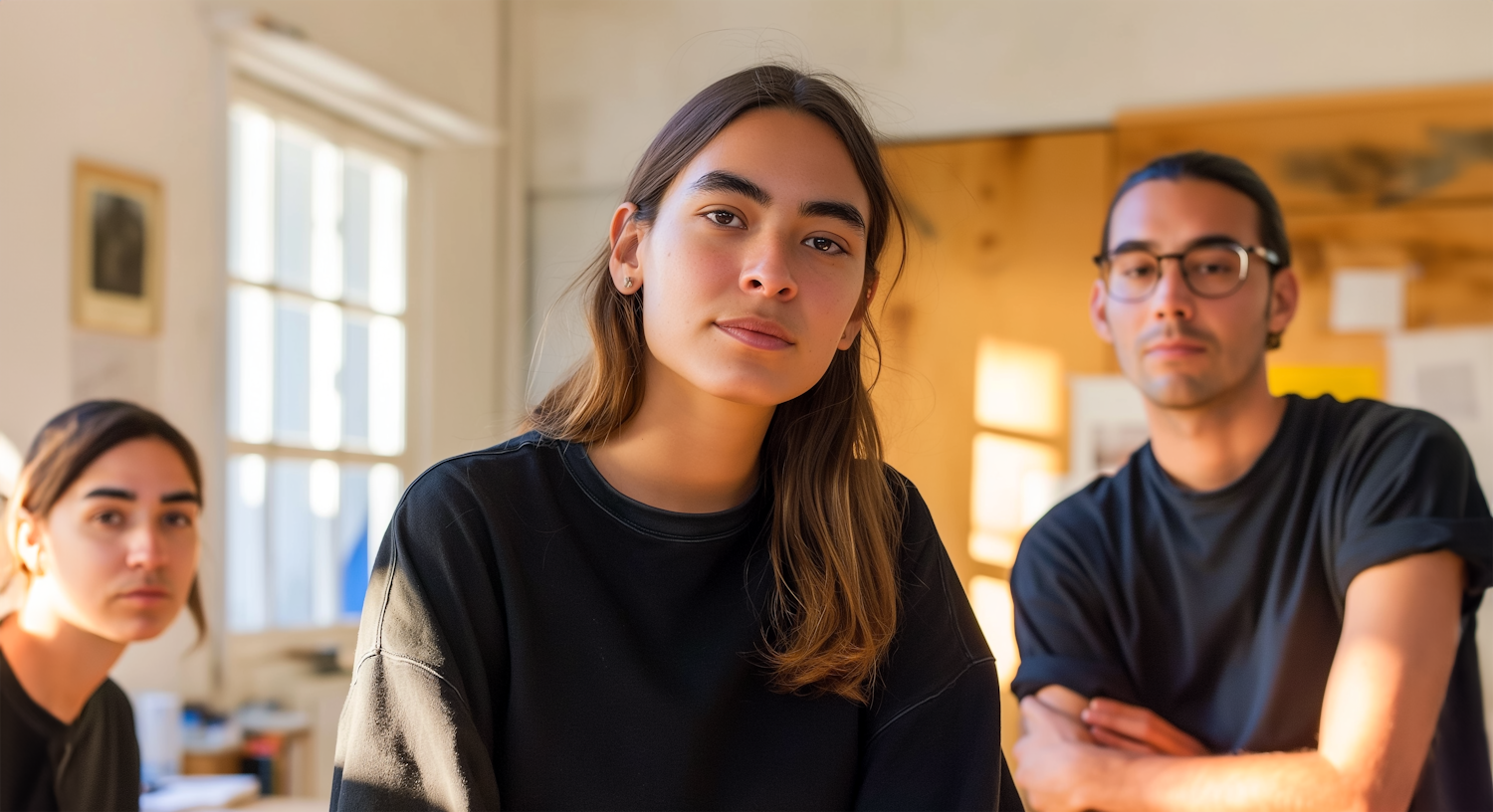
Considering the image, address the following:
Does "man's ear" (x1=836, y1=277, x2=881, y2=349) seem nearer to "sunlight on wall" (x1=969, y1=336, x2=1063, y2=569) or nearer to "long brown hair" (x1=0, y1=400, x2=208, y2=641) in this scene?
"long brown hair" (x1=0, y1=400, x2=208, y2=641)

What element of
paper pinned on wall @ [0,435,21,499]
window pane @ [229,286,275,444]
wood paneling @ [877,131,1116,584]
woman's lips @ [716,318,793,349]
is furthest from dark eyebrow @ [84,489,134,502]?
wood paneling @ [877,131,1116,584]

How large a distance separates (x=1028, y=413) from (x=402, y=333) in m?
2.34

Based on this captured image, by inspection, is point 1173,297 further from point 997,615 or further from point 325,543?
point 325,543

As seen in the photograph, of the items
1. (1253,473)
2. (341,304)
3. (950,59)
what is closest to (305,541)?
(341,304)

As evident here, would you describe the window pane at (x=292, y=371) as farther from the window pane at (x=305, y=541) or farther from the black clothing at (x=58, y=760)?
the black clothing at (x=58, y=760)

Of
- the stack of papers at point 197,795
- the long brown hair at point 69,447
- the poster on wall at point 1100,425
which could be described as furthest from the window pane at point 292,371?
the poster on wall at point 1100,425

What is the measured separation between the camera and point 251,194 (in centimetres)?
420

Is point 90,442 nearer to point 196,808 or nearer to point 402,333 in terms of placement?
point 196,808

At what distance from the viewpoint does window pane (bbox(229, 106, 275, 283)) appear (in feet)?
13.5

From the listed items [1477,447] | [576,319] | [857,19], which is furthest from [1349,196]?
[576,319]

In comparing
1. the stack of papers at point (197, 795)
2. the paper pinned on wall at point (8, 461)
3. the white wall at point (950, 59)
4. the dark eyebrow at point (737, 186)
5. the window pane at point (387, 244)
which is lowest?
the stack of papers at point (197, 795)

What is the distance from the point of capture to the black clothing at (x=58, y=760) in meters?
1.84

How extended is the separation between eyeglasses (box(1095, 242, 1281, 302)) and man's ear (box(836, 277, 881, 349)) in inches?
21.7

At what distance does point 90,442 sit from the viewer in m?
2.00
